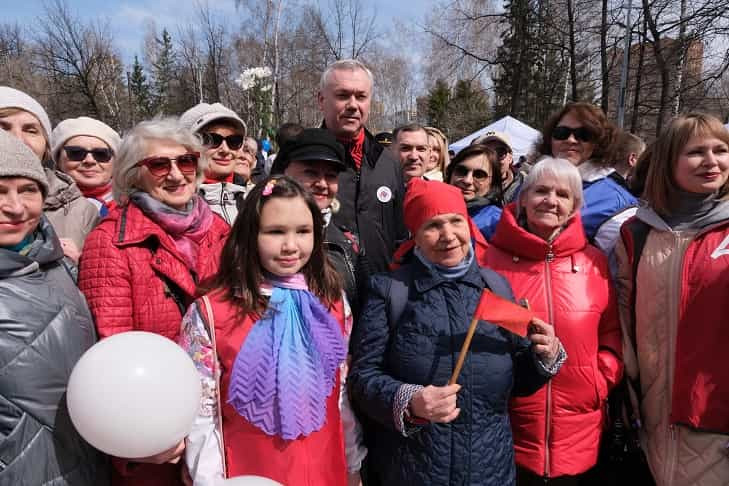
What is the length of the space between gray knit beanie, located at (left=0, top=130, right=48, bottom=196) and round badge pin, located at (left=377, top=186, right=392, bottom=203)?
2.10 m

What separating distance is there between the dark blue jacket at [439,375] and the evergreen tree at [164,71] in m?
37.5

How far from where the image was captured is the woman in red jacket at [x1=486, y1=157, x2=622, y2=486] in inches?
92.0

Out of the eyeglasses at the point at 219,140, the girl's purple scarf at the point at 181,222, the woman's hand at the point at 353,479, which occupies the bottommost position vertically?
the woman's hand at the point at 353,479

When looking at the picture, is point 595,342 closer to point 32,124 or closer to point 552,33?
point 32,124

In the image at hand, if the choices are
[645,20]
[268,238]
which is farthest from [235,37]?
[268,238]

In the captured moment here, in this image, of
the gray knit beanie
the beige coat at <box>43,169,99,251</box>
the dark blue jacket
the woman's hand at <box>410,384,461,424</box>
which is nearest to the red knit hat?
the dark blue jacket

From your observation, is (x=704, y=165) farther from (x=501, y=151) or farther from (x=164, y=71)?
(x=164, y=71)

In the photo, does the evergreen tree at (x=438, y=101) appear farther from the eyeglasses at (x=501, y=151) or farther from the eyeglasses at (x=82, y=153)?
the eyeglasses at (x=82, y=153)

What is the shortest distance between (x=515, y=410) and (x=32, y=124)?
314 cm

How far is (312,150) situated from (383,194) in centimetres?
101

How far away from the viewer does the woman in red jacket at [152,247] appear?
1919 mm

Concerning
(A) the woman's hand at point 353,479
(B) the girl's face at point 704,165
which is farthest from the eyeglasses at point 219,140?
(B) the girl's face at point 704,165

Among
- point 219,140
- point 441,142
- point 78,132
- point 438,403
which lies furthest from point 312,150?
point 441,142

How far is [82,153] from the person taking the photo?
315cm
